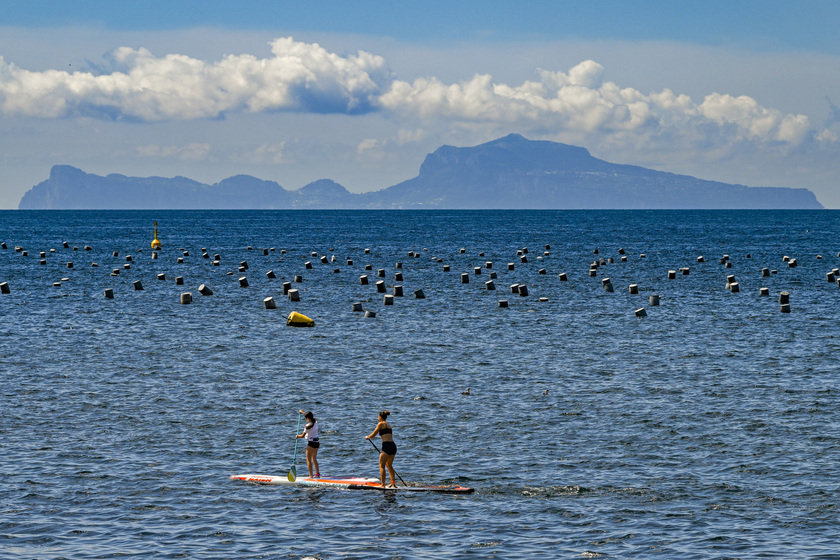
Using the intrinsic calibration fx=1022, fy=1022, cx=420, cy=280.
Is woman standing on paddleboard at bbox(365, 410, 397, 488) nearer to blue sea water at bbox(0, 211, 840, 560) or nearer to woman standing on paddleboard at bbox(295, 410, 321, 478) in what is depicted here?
blue sea water at bbox(0, 211, 840, 560)

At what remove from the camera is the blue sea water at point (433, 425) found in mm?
21219

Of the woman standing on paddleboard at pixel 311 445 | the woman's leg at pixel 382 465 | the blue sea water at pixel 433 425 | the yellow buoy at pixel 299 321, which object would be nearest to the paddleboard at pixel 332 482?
the woman's leg at pixel 382 465

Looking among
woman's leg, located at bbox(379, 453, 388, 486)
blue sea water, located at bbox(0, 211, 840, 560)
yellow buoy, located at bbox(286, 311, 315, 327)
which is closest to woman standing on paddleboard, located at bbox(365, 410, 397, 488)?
woman's leg, located at bbox(379, 453, 388, 486)

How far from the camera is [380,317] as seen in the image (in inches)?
2197

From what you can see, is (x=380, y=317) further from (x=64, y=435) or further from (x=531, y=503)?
(x=531, y=503)

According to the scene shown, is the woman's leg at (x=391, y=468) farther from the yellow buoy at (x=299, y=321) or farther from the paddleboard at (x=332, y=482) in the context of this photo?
the yellow buoy at (x=299, y=321)

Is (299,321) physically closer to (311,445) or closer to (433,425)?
(433,425)

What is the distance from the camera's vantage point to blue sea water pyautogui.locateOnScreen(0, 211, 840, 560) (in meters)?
21.2

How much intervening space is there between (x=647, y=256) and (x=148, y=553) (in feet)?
317

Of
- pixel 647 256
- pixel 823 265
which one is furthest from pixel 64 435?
pixel 647 256

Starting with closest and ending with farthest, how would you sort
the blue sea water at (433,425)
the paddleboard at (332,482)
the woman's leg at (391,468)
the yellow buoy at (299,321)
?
the blue sea water at (433,425) < the paddleboard at (332,482) < the woman's leg at (391,468) < the yellow buoy at (299,321)

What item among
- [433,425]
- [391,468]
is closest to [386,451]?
[391,468]

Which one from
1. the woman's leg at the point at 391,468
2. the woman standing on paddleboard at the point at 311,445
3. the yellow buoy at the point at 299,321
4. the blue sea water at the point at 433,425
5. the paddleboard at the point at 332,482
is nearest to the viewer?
the blue sea water at the point at 433,425

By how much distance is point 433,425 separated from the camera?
3047 cm
